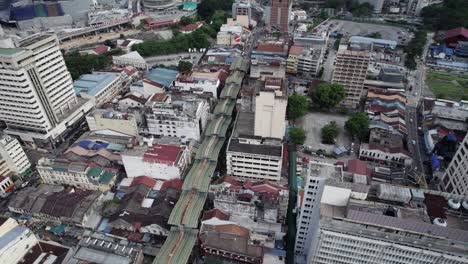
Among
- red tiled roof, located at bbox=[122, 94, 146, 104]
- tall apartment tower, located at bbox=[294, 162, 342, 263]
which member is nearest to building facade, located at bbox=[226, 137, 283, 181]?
tall apartment tower, located at bbox=[294, 162, 342, 263]

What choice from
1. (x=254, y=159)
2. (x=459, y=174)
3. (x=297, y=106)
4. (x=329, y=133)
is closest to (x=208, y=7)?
(x=297, y=106)

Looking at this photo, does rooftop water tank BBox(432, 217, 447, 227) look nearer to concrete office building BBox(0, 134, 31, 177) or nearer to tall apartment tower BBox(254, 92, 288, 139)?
tall apartment tower BBox(254, 92, 288, 139)

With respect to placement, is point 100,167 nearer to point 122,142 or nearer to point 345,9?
point 122,142

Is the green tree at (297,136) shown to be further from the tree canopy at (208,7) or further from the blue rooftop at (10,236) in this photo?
the tree canopy at (208,7)

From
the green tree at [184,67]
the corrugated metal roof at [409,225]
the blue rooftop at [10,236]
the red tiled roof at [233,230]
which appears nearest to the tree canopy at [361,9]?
the green tree at [184,67]

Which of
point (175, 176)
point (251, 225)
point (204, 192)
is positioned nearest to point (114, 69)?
point (175, 176)
